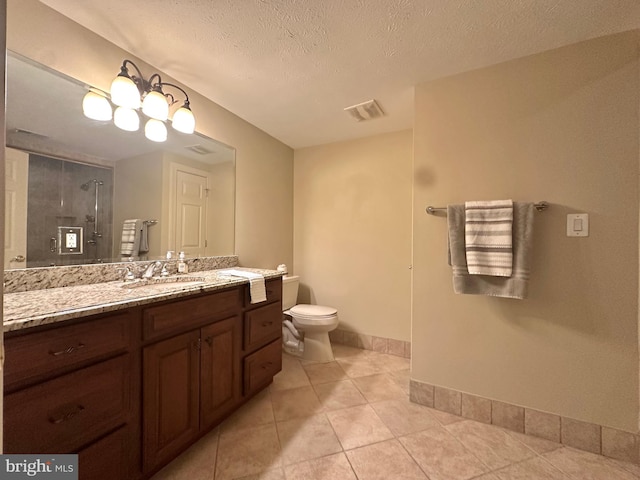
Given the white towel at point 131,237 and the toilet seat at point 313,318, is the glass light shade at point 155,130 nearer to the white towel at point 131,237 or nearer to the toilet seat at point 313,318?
the white towel at point 131,237

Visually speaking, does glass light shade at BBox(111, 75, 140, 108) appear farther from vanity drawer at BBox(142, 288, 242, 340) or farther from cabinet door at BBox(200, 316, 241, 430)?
cabinet door at BBox(200, 316, 241, 430)

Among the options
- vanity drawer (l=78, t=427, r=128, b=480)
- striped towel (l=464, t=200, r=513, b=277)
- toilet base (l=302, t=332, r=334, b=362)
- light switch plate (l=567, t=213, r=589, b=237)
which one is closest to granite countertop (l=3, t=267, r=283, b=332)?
vanity drawer (l=78, t=427, r=128, b=480)

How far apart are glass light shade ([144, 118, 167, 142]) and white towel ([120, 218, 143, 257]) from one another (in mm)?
526

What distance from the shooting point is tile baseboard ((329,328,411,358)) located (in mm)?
2449

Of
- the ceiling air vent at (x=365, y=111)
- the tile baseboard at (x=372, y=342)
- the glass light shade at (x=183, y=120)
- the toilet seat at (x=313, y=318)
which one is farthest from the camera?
the tile baseboard at (x=372, y=342)

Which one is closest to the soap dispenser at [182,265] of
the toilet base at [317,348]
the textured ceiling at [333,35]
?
the textured ceiling at [333,35]

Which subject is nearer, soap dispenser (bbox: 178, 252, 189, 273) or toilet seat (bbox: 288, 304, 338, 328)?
soap dispenser (bbox: 178, 252, 189, 273)

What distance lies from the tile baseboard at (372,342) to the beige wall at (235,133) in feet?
3.21

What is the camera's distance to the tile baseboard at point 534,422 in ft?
4.25

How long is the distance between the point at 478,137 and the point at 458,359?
1.37m

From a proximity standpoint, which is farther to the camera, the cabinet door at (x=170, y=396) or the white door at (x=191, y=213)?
the white door at (x=191, y=213)

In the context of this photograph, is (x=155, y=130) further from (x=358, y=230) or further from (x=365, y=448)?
(x=365, y=448)

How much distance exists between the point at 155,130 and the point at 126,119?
0.58 feet

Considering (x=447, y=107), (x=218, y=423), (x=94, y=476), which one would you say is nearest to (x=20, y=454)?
(x=94, y=476)
